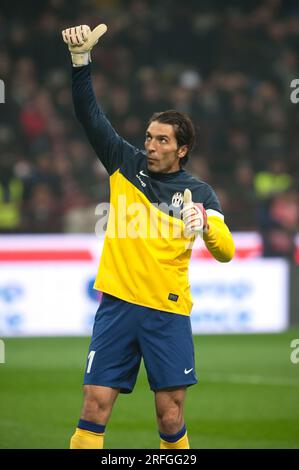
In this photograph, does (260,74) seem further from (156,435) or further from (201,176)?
(156,435)

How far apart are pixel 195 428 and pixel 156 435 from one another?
1.47 feet

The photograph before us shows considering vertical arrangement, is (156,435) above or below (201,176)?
below

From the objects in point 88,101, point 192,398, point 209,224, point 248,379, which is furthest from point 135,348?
point 248,379

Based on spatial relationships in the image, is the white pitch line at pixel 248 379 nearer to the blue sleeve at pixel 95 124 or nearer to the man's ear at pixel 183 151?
the man's ear at pixel 183 151

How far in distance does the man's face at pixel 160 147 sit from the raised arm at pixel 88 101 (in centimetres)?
19

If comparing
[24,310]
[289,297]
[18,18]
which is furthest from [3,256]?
[18,18]

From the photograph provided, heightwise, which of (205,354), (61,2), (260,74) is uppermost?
(61,2)

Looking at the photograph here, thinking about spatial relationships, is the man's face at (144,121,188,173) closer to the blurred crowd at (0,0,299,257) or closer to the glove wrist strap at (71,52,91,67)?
the glove wrist strap at (71,52,91,67)

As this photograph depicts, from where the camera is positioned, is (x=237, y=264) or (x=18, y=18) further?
(x=18, y=18)

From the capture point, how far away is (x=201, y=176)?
15.7 metres

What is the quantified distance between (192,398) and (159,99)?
8.02 meters

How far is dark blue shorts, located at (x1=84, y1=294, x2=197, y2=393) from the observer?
5.73 m

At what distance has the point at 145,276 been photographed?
5.79 metres

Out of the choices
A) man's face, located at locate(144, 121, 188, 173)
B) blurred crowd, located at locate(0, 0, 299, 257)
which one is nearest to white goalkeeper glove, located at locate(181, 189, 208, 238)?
man's face, located at locate(144, 121, 188, 173)
